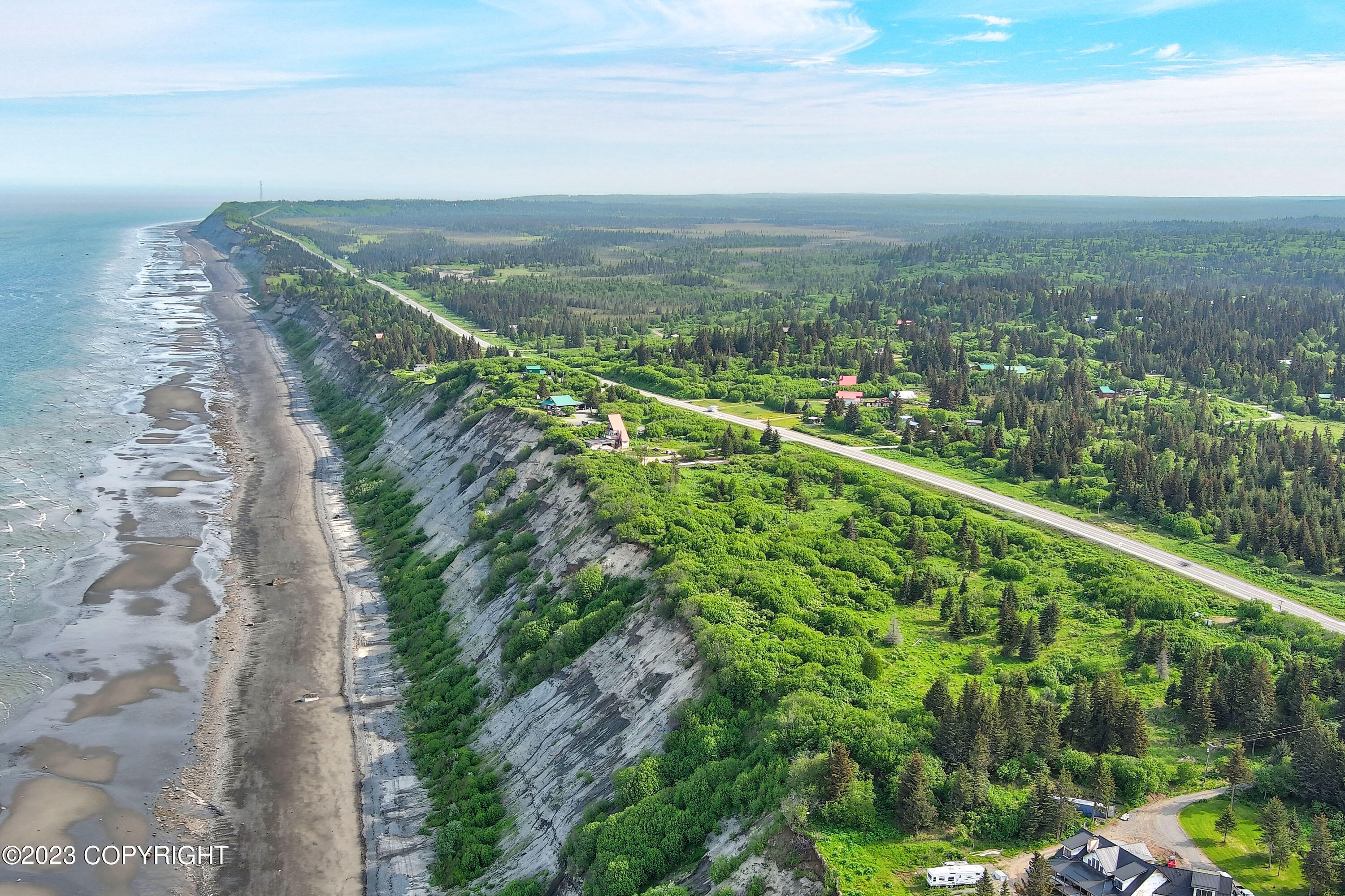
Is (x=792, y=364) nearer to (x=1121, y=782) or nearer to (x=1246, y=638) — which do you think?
(x=1246, y=638)

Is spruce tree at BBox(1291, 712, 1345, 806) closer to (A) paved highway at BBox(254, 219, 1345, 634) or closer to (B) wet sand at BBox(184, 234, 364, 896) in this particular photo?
(A) paved highway at BBox(254, 219, 1345, 634)

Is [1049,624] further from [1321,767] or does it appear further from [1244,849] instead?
[1244,849]

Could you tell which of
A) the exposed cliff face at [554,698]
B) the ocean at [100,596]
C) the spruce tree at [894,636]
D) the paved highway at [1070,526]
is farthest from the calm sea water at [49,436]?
the paved highway at [1070,526]

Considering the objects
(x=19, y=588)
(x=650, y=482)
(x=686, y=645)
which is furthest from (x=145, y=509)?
(x=686, y=645)

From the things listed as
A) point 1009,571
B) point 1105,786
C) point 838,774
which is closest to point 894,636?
point 1009,571

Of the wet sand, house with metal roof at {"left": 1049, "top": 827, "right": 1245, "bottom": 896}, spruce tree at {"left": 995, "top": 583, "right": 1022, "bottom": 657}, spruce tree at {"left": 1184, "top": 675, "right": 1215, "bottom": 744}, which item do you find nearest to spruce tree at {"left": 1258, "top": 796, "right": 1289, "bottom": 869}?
house with metal roof at {"left": 1049, "top": 827, "right": 1245, "bottom": 896}

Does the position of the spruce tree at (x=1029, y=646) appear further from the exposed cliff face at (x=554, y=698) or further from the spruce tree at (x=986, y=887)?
the spruce tree at (x=986, y=887)

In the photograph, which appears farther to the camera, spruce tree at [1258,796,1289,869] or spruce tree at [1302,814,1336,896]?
spruce tree at [1258,796,1289,869]
